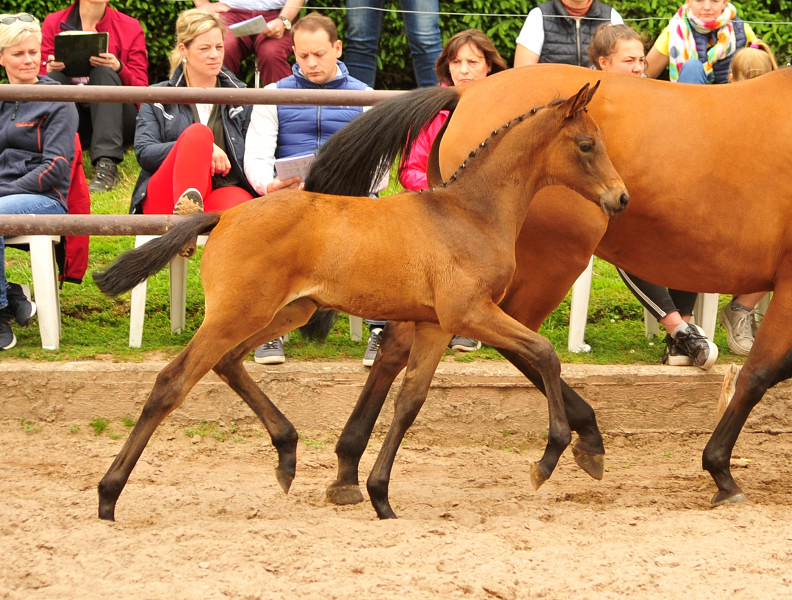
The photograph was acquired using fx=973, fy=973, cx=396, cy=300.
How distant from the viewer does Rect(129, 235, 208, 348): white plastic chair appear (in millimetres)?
5391

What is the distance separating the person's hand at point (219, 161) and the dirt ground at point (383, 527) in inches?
58.9

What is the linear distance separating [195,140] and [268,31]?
2792mm

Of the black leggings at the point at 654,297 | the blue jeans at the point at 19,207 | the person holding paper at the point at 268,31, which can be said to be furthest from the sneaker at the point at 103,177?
the black leggings at the point at 654,297

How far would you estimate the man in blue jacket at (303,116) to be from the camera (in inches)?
218

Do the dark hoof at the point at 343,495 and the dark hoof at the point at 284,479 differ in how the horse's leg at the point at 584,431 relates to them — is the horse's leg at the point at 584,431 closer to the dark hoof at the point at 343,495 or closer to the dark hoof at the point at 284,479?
the dark hoof at the point at 343,495

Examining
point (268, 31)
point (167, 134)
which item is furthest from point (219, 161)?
point (268, 31)

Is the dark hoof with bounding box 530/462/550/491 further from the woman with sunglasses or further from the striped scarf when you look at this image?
the striped scarf

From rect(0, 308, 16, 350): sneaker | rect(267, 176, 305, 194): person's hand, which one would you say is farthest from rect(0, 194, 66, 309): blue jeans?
rect(267, 176, 305, 194): person's hand

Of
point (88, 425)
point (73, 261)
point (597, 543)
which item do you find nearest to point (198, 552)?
point (597, 543)

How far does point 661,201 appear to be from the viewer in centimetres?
400

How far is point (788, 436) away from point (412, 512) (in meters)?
2.34

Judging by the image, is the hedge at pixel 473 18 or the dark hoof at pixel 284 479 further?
the hedge at pixel 473 18

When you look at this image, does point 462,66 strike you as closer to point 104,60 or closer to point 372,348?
point 372,348

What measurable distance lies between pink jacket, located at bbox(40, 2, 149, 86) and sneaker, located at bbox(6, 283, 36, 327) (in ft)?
8.88
